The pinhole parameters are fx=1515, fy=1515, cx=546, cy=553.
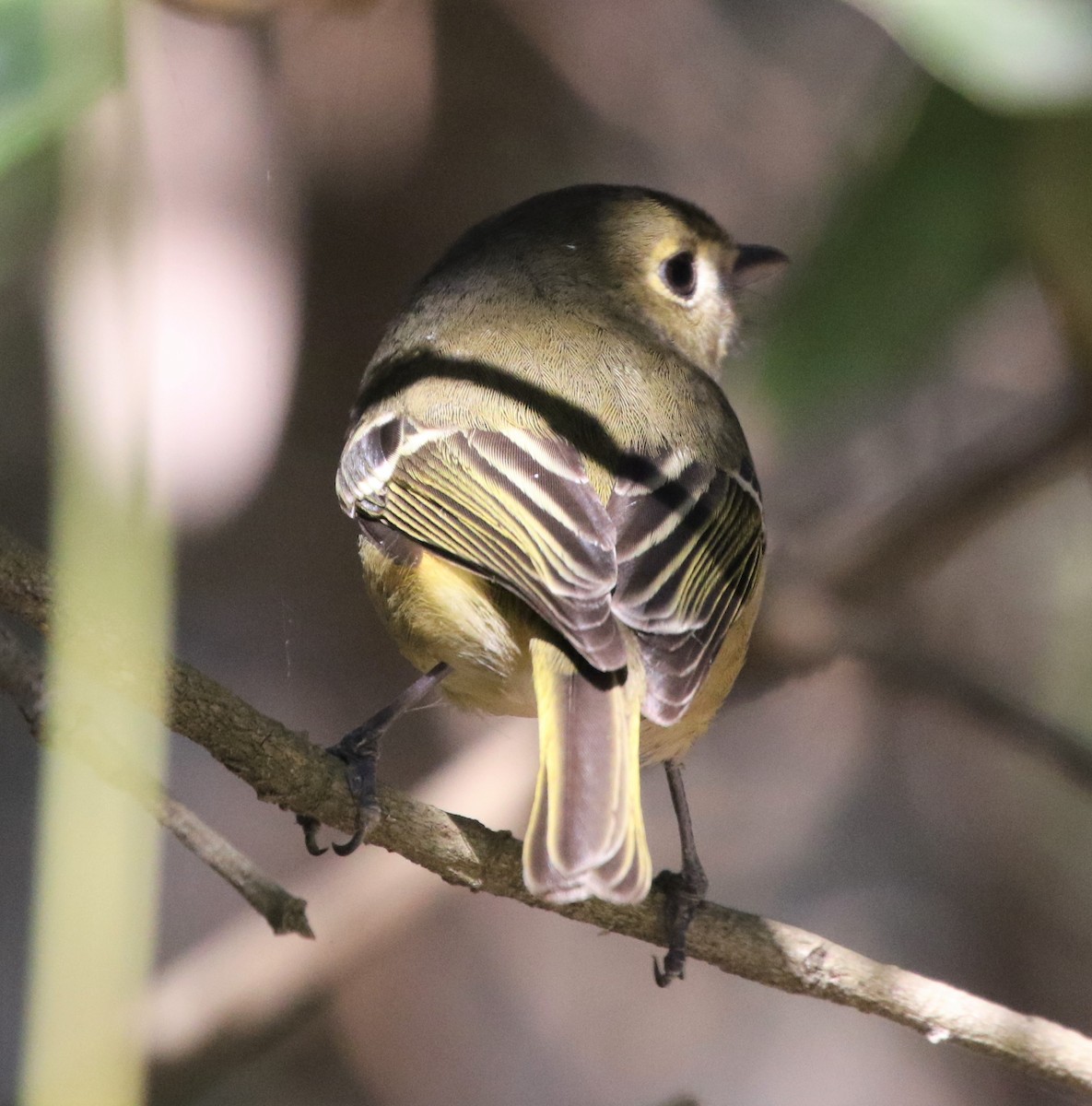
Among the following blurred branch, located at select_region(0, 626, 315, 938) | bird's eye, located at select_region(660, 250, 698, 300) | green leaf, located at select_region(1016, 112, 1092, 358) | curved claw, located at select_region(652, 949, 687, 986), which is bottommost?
blurred branch, located at select_region(0, 626, 315, 938)

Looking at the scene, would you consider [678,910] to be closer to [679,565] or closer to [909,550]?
[679,565]

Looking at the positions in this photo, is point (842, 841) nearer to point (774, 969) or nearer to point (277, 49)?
point (774, 969)

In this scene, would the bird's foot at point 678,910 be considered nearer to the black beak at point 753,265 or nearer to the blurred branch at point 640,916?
the blurred branch at point 640,916

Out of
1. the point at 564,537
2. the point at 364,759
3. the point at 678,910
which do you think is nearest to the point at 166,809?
the point at 364,759

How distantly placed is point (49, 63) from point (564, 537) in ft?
2.79

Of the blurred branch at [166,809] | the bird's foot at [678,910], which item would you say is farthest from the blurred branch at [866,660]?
the blurred branch at [166,809]

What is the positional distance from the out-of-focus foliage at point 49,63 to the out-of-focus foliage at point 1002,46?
78 cm

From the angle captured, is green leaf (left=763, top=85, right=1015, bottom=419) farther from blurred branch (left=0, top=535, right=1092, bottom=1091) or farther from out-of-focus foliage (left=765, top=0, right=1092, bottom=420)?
blurred branch (left=0, top=535, right=1092, bottom=1091)

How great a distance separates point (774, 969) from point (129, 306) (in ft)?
5.57

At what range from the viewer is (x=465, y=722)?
3740 millimetres

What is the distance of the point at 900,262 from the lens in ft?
8.31

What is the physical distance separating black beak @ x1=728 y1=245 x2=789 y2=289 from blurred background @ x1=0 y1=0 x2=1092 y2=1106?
0.11 m

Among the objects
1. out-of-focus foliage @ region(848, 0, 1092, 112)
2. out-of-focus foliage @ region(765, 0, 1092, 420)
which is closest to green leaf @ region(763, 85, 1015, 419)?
out-of-focus foliage @ region(765, 0, 1092, 420)

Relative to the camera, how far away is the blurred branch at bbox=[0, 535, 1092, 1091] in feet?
5.53
